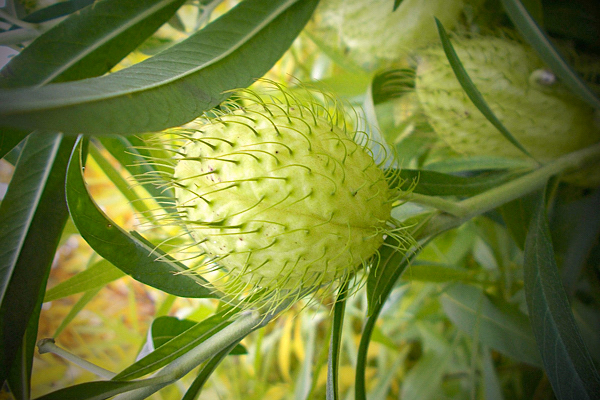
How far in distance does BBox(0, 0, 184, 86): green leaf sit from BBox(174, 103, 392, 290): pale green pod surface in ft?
0.53

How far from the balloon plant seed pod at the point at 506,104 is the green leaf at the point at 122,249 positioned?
17.8 inches

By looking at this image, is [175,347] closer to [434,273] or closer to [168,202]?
[168,202]

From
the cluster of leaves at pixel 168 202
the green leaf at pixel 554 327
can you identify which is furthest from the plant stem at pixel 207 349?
the green leaf at pixel 554 327

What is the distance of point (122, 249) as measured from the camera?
1.58 feet

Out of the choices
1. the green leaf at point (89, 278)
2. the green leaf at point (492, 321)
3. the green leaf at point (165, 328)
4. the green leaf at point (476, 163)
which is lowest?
the green leaf at point (492, 321)

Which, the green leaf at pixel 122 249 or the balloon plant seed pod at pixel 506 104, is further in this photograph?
the balloon plant seed pod at pixel 506 104

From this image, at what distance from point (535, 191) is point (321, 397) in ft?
2.75

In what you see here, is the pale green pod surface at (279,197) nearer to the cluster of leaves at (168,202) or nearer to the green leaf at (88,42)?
the cluster of leaves at (168,202)

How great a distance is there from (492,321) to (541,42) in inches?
19.0

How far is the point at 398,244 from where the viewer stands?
494mm

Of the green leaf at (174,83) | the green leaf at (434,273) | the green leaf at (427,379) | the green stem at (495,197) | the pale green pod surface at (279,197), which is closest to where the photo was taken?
the green leaf at (174,83)

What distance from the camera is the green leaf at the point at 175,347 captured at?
1.51ft

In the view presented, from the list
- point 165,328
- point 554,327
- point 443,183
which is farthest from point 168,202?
point 554,327

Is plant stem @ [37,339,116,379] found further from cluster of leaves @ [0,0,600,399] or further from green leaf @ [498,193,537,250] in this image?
green leaf @ [498,193,537,250]
